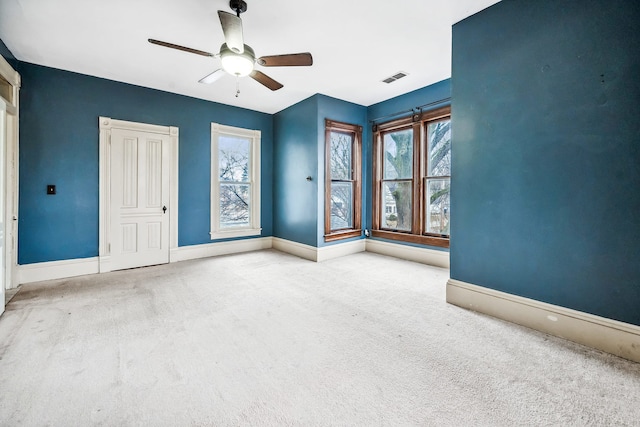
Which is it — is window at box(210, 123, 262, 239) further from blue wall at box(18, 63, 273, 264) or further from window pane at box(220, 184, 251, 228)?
blue wall at box(18, 63, 273, 264)

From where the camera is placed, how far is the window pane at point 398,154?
4.88 m

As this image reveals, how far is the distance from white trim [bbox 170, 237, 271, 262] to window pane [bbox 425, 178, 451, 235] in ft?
10.5

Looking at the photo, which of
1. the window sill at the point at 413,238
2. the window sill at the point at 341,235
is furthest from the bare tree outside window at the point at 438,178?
the window sill at the point at 341,235

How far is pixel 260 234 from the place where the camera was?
5.77 metres

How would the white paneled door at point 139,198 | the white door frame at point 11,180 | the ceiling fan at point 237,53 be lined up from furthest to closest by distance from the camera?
the white paneled door at point 139,198 < the white door frame at point 11,180 < the ceiling fan at point 237,53

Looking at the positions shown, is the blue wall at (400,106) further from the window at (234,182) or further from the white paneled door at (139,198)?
the white paneled door at (139,198)

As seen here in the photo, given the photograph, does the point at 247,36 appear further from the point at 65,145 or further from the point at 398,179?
the point at 398,179

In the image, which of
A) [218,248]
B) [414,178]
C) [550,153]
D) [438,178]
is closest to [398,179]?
[414,178]

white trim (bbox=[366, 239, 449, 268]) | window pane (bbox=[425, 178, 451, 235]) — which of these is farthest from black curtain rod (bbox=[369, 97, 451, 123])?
white trim (bbox=[366, 239, 449, 268])

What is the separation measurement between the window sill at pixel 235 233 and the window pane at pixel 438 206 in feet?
10.7

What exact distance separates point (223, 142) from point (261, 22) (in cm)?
286

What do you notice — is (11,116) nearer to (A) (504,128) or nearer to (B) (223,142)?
(B) (223,142)

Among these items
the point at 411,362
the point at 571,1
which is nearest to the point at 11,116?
the point at 411,362

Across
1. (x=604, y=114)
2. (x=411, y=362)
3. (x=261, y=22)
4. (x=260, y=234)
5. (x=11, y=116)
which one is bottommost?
(x=411, y=362)
